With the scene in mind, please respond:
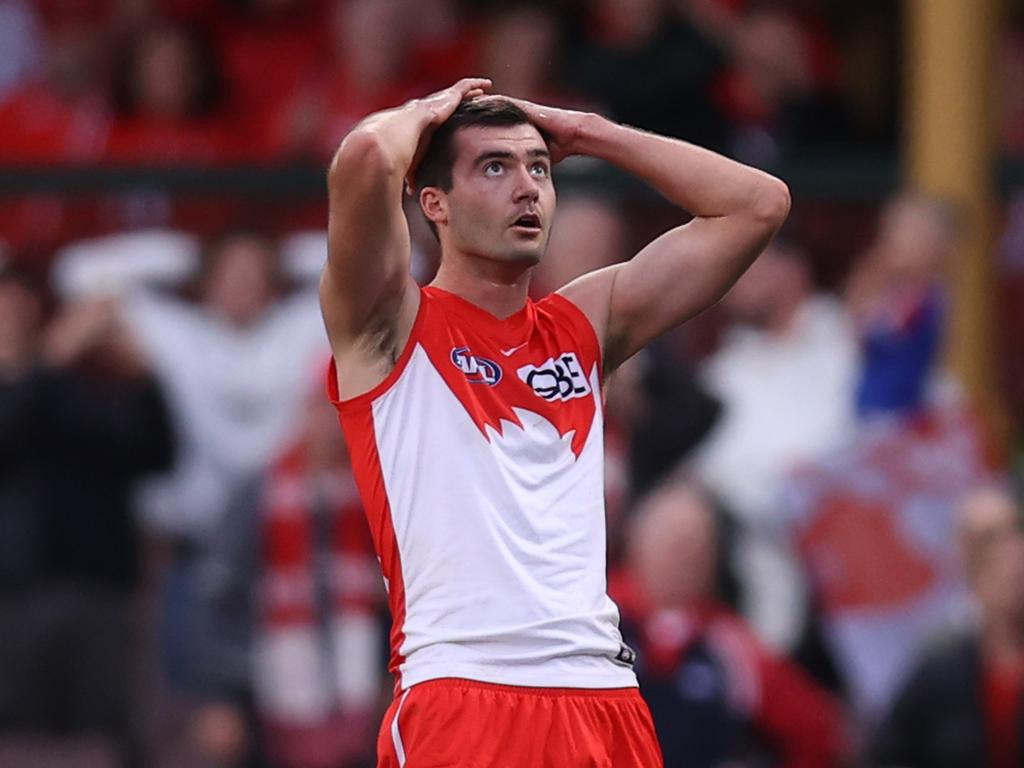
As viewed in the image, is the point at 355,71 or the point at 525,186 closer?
the point at 525,186

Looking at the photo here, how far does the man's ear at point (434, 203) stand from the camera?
5.04 metres

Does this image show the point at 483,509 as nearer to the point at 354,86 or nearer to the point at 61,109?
the point at 354,86

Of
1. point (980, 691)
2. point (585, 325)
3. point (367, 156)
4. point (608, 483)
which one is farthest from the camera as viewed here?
point (608, 483)

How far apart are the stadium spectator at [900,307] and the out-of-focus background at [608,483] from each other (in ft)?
0.04

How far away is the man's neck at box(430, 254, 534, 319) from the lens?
5.06m

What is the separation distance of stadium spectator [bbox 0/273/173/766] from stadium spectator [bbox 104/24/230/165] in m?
1.28

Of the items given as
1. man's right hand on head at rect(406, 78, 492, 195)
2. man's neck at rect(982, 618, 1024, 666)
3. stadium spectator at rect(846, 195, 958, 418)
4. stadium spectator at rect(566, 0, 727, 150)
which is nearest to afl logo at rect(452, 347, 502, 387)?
man's right hand on head at rect(406, 78, 492, 195)

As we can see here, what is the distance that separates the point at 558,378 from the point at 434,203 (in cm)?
49

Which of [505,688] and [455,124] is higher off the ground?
[455,124]

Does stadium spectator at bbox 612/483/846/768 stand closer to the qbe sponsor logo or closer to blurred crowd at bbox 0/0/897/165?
blurred crowd at bbox 0/0/897/165

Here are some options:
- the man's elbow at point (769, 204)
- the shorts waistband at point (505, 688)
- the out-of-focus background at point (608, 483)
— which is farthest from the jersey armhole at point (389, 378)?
the out-of-focus background at point (608, 483)

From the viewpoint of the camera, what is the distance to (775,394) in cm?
884

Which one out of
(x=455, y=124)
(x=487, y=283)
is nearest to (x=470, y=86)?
(x=455, y=124)

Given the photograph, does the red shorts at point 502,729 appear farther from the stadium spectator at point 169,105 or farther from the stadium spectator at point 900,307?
the stadium spectator at point 169,105
